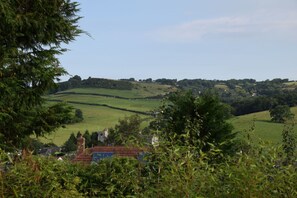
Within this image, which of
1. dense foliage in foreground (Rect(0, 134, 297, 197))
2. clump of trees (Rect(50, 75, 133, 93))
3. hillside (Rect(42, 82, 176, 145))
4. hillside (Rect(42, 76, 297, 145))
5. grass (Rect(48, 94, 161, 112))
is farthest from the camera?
clump of trees (Rect(50, 75, 133, 93))

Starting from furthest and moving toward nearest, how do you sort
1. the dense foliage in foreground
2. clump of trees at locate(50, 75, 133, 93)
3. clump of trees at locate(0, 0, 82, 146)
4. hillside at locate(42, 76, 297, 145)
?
clump of trees at locate(50, 75, 133, 93)
hillside at locate(42, 76, 297, 145)
clump of trees at locate(0, 0, 82, 146)
the dense foliage in foreground

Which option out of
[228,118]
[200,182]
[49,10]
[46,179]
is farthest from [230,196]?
[228,118]

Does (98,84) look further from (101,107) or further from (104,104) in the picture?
(101,107)

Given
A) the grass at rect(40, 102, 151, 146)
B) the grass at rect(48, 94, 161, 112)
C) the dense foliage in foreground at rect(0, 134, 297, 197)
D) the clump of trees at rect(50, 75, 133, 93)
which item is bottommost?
the grass at rect(40, 102, 151, 146)

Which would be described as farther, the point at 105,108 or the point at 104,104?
the point at 104,104

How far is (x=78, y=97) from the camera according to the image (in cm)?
11081

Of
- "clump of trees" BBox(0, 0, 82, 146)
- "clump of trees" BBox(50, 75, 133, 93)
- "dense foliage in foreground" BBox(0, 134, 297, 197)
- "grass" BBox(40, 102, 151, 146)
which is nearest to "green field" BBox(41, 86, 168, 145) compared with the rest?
"grass" BBox(40, 102, 151, 146)

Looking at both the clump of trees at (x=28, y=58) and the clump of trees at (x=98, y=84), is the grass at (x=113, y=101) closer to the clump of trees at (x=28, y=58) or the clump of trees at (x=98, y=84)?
the clump of trees at (x=98, y=84)

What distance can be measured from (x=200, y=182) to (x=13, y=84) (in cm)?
694

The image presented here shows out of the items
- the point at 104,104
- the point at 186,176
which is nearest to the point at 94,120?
the point at 104,104

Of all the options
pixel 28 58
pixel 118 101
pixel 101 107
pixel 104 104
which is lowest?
pixel 101 107

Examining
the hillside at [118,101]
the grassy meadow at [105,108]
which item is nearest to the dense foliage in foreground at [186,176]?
the hillside at [118,101]

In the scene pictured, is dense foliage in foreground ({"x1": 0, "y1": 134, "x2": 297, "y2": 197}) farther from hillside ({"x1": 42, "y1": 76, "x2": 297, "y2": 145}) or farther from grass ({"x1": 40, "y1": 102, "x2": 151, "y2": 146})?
grass ({"x1": 40, "y1": 102, "x2": 151, "y2": 146})

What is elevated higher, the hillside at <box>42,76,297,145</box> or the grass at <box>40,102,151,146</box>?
the hillside at <box>42,76,297,145</box>
